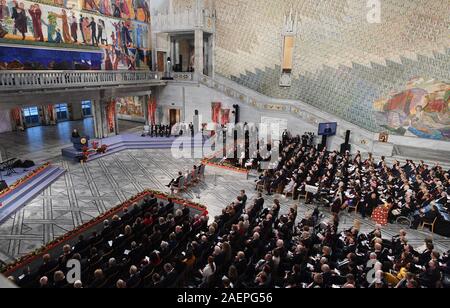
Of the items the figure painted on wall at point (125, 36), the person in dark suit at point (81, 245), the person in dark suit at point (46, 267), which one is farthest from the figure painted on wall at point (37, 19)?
the person in dark suit at point (46, 267)

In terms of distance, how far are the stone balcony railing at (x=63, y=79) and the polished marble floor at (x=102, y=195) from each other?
156 inches

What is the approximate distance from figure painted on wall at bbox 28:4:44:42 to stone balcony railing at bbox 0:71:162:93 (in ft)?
9.20

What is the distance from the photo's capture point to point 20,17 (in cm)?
1443

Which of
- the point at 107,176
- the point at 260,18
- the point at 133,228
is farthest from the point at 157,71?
the point at 133,228

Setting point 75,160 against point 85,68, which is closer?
point 75,160

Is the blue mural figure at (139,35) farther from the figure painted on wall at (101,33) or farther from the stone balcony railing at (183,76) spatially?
the stone balcony railing at (183,76)

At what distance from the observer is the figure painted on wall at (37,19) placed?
14918 mm

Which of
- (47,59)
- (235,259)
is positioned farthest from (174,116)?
(235,259)

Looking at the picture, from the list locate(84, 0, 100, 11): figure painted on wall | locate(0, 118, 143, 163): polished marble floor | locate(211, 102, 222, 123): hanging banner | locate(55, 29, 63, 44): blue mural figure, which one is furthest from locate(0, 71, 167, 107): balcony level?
locate(211, 102, 222, 123): hanging banner

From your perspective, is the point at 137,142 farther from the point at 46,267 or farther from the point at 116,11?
the point at 46,267

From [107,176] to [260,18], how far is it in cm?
1575

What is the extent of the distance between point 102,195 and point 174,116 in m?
12.7

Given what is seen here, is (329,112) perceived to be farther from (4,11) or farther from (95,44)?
(4,11)
